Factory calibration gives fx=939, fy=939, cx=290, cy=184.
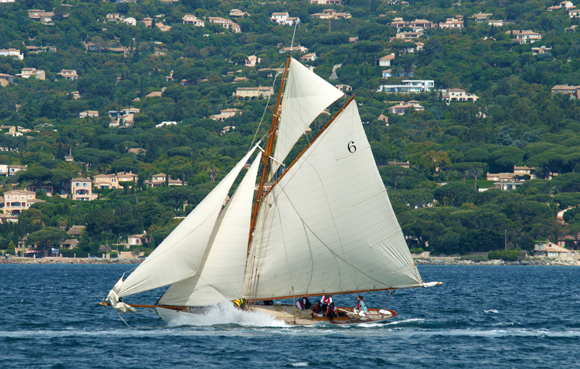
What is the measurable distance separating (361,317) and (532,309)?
2181 centimetres

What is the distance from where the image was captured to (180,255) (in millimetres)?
41500

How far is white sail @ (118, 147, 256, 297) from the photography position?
1625 inches

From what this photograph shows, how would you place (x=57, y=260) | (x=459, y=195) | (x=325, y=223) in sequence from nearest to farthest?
(x=325, y=223) < (x=57, y=260) < (x=459, y=195)

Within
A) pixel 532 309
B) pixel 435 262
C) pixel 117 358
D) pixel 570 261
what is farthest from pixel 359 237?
pixel 570 261

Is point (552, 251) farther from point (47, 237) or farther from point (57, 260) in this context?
point (47, 237)

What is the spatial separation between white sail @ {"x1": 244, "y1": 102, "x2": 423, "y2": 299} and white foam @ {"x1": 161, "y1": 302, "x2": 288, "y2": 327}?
118cm

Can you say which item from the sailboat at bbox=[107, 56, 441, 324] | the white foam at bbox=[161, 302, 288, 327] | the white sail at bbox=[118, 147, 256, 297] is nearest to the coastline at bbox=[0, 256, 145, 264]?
the white foam at bbox=[161, 302, 288, 327]

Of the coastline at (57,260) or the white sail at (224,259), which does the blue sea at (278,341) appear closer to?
the white sail at (224,259)

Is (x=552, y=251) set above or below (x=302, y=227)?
below

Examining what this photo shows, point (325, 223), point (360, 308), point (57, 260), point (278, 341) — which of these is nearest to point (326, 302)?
point (360, 308)

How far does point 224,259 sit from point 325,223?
5.04 metres

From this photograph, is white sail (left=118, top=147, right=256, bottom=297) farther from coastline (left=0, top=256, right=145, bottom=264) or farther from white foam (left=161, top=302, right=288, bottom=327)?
coastline (left=0, top=256, right=145, bottom=264)

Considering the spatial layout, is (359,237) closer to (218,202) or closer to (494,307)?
(218,202)

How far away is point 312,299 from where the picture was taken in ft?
203
